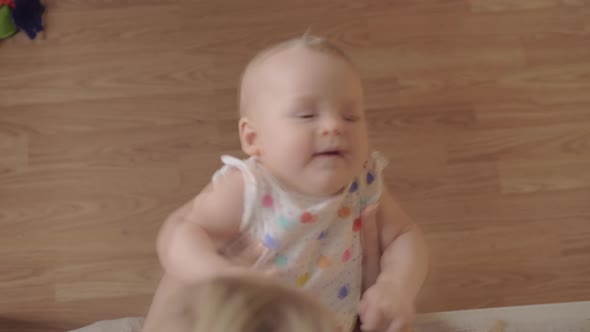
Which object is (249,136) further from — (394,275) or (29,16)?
(29,16)

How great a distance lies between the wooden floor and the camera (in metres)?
1.18

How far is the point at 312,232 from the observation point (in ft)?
2.59

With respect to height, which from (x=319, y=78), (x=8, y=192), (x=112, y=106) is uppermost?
(x=319, y=78)

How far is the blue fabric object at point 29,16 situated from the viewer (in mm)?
1299

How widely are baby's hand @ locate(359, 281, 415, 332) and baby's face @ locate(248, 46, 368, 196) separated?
14 cm

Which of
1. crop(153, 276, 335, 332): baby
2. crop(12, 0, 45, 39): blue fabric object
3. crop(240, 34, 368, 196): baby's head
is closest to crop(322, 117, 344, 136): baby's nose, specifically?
crop(240, 34, 368, 196): baby's head

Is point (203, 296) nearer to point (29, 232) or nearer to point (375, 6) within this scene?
point (29, 232)

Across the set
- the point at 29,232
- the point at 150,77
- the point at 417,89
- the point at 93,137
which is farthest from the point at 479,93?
the point at 29,232

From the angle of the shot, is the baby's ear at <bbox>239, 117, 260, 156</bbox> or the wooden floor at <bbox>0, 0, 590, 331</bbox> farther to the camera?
the wooden floor at <bbox>0, 0, 590, 331</bbox>

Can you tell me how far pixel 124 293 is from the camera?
1160 mm

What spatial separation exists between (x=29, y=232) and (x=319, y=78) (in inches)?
28.8

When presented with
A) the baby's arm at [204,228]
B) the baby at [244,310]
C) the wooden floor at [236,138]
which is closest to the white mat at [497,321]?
the wooden floor at [236,138]

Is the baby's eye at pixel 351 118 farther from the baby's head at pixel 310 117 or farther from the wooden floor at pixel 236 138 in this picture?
the wooden floor at pixel 236 138

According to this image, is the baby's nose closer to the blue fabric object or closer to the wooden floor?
the wooden floor
